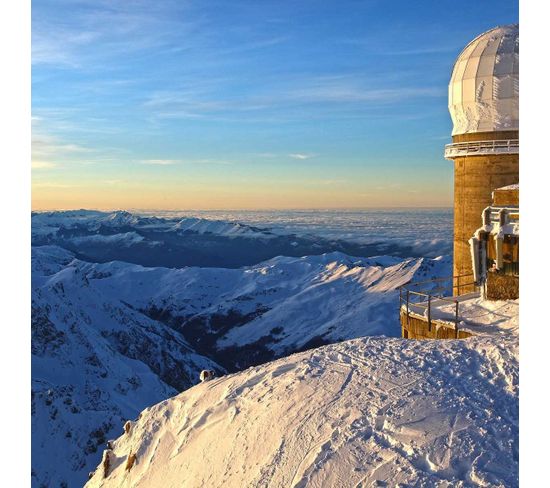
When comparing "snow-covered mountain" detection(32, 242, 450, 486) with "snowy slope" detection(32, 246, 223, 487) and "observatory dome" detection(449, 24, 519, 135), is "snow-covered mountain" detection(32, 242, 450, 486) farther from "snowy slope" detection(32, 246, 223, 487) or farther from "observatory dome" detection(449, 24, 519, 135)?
"observatory dome" detection(449, 24, 519, 135)

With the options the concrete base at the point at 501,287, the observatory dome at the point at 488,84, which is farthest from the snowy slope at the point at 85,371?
the observatory dome at the point at 488,84

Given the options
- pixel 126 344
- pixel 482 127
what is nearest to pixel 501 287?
pixel 482 127

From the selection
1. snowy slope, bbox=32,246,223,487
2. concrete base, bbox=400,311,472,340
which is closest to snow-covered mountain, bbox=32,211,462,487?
snowy slope, bbox=32,246,223,487

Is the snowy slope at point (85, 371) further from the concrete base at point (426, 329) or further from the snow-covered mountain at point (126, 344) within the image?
the concrete base at point (426, 329)

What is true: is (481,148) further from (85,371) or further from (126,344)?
(126,344)
